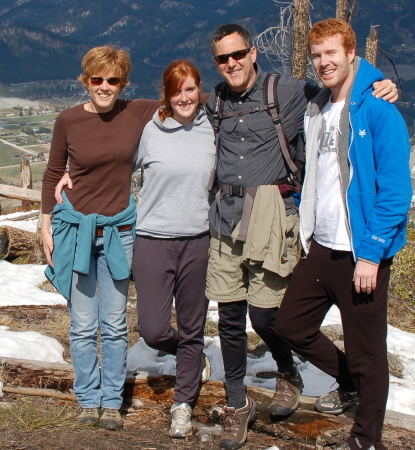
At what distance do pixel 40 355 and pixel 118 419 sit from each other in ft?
5.18

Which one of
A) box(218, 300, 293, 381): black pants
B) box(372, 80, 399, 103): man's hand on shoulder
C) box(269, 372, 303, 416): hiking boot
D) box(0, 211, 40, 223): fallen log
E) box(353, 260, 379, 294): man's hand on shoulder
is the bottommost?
box(0, 211, 40, 223): fallen log

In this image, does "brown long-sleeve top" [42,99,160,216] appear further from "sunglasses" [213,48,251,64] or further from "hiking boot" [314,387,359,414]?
"hiking boot" [314,387,359,414]

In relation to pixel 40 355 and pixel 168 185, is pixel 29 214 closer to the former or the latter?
pixel 40 355

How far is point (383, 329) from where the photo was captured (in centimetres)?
303

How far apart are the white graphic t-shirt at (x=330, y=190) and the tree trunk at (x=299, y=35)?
4765mm

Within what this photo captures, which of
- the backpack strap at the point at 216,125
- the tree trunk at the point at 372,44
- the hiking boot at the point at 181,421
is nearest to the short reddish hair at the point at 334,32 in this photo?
the backpack strap at the point at 216,125

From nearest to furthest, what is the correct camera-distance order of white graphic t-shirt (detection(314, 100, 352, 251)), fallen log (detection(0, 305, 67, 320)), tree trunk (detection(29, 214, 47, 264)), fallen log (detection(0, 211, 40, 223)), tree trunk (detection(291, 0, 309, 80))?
white graphic t-shirt (detection(314, 100, 352, 251))
fallen log (detection(0, 305, 67, 320))
tree trunk (detection(291, 0, 309, 80))
tree trunk (detection(29, 214, 47, 264))
fallen log (detection(0, 211, 40, 223))

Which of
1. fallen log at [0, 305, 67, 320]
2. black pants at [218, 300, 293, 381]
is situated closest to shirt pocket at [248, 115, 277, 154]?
black pants at [218, 300, 293, 381]

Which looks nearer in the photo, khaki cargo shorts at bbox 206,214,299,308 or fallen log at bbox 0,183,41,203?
khaki cargo shorts at bbox 206,214,299,308

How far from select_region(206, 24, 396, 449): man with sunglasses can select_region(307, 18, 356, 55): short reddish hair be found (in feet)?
1.43

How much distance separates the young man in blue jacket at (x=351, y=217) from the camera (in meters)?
2.76

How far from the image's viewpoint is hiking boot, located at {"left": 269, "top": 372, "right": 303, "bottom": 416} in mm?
3564

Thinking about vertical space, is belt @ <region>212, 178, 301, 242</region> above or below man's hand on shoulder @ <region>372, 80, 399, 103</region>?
below

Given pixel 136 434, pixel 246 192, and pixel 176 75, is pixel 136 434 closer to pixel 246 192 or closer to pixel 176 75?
pixel 246 192
